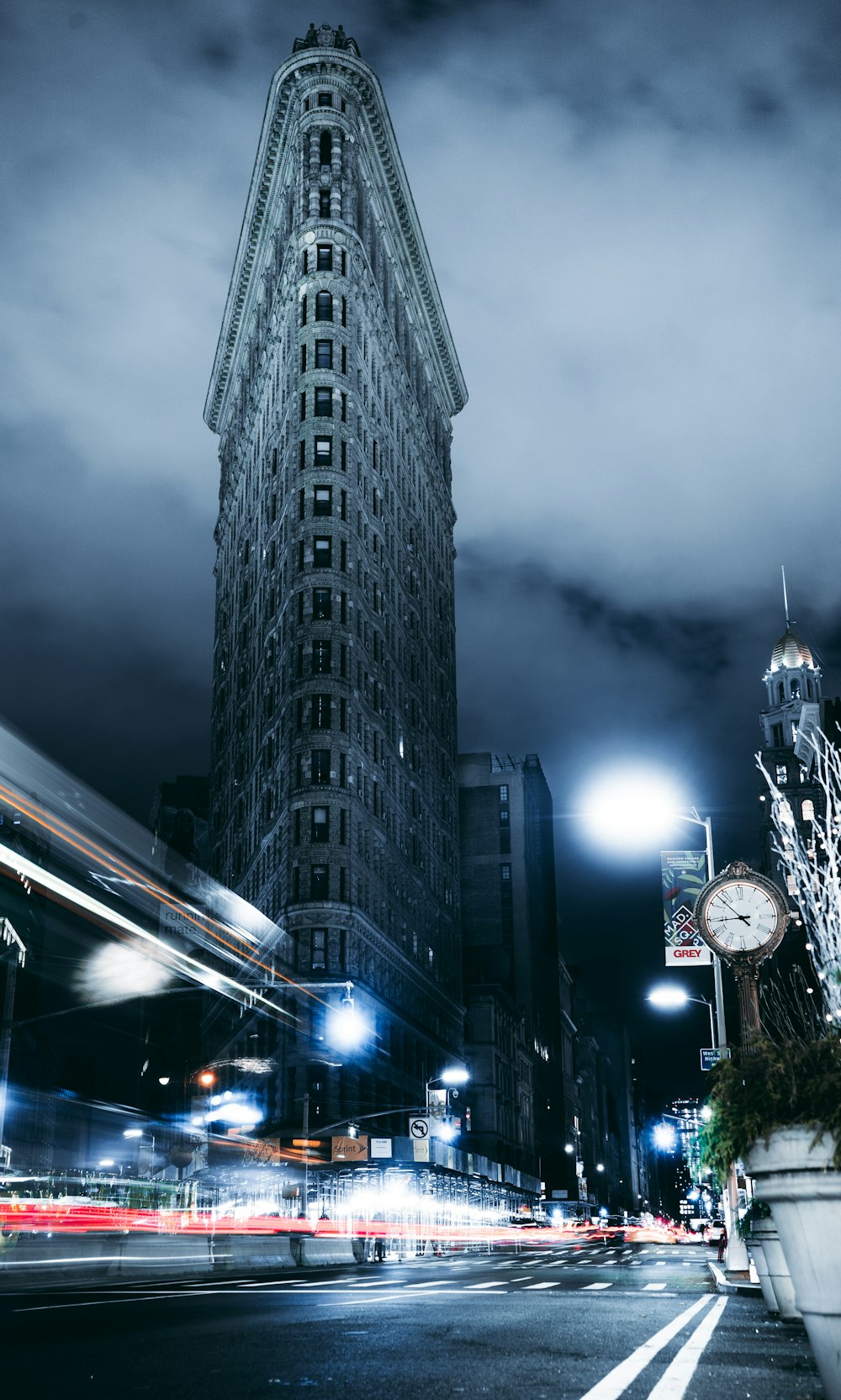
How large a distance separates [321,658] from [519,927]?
253ft

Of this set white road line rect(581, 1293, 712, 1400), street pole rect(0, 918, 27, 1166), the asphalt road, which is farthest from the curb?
street pole rect(0, 918, 27, 1166)

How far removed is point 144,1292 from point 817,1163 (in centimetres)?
1695

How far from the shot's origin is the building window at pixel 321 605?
88625mm

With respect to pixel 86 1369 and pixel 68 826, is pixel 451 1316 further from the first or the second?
pixel 68 826

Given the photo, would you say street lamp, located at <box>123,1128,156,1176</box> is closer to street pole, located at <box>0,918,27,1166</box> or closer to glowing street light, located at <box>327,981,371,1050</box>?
street pole, located at <box>0,918,27,1166</box>

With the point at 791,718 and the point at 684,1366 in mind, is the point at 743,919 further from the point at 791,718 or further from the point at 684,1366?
the point at 791,718

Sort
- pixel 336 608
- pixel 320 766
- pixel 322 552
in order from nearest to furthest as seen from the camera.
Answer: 1. pixel 320 766
2. pixel 336 608
3. pixel 322 552

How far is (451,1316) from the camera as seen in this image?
1445 cm

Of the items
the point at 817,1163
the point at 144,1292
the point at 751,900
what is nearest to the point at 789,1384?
the point at 817,1163

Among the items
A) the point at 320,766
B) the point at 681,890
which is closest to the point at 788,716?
the point at 320,766

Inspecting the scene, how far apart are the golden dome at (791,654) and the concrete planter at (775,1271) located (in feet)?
543

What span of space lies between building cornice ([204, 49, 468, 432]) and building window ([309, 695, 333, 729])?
3806 centimetres

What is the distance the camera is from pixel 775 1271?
49.5ft

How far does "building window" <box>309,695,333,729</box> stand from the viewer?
3381 inches
